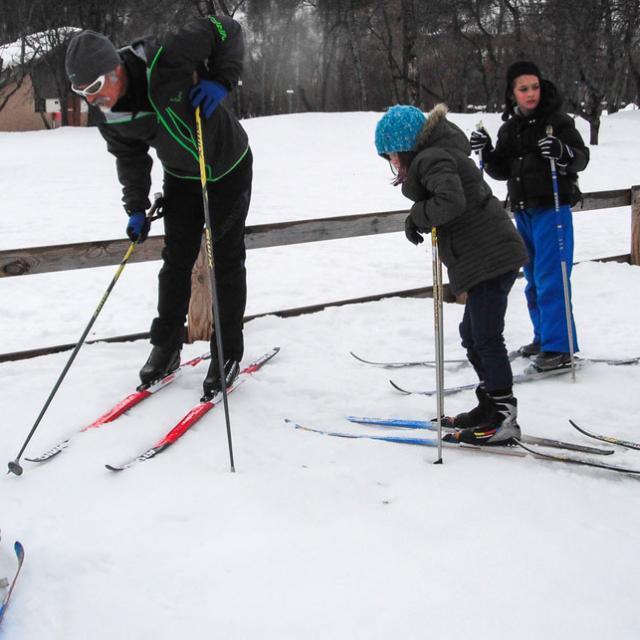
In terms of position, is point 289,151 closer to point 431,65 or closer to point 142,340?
point 142,340

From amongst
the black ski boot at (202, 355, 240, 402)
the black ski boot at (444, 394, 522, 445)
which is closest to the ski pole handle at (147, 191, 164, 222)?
the black ski boot at (202, 355, 240, 402)

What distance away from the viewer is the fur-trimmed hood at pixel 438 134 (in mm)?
3180

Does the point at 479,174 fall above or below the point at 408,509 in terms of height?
above

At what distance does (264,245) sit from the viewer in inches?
215

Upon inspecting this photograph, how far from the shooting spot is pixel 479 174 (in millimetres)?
3326

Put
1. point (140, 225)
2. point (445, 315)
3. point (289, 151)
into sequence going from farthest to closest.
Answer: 1. point (289, 151)
2. point (445, 315)
3. point (140, 225)

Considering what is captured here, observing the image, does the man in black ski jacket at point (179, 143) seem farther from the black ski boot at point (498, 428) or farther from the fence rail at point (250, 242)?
the black ski boot at point (498, 428)

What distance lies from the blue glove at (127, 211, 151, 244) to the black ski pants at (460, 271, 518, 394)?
6.08 ft

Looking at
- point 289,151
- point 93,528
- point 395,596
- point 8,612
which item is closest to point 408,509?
point 395,596

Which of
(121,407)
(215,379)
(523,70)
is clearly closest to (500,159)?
(523,70)

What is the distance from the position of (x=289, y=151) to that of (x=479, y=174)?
1902cm

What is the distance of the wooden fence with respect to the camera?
464 cm

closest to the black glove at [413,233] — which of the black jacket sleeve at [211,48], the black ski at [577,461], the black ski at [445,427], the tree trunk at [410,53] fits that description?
the black ski at [445,427]

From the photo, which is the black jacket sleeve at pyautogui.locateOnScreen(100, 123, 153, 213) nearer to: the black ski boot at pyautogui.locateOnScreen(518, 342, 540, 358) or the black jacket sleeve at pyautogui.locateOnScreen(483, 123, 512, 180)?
the black jacket sleeve at pyautogui.locateOnScreen(483, 123, 512, 180)
